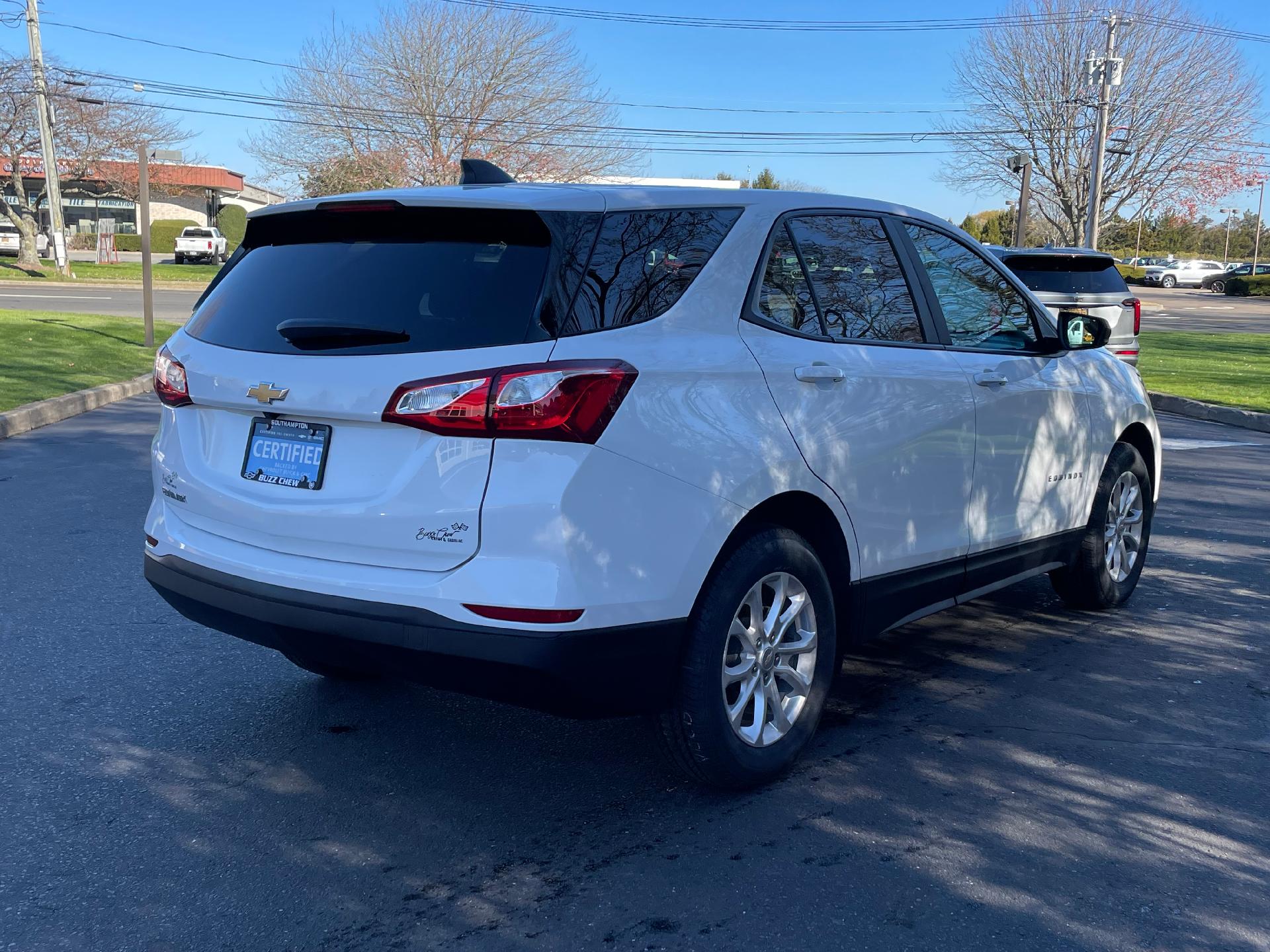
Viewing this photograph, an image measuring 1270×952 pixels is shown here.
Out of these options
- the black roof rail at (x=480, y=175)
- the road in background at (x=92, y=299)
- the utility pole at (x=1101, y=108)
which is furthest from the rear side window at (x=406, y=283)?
the utility pole at (x=1101, y=108)

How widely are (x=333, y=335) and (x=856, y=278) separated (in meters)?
1.87

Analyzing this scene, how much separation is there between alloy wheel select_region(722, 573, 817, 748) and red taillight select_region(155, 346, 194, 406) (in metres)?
1.83

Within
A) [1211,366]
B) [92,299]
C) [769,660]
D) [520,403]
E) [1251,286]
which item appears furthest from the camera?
[1251,286]

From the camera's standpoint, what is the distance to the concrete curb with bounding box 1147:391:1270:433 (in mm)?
12898

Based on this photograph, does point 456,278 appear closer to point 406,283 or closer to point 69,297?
point 406,283

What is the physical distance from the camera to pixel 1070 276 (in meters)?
12.9

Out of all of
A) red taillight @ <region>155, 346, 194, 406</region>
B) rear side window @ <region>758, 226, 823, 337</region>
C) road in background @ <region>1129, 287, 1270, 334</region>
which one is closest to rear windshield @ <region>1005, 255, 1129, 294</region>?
rear side window @ <region>758, 226, 823, 337</region>

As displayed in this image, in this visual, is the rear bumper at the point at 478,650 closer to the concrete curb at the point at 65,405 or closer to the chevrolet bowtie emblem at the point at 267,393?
the chevrolet bowtie emblem at the point at 267,393

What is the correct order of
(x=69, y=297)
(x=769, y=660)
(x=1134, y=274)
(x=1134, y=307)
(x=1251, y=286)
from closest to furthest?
(x=769, y=660)
(x=1134, y=307)
(x=69, y=297)
(x=1251, y=286)
(x=1134, y=274)

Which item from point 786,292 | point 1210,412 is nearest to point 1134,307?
point 1210,412

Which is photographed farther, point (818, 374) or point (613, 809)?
point (818, 374)

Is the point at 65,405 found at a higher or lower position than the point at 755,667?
higher

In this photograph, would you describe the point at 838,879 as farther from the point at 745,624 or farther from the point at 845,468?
the point at 845,468

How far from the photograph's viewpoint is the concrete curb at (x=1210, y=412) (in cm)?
1290
